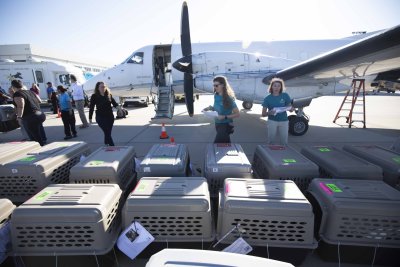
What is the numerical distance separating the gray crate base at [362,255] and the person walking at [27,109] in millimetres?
5953

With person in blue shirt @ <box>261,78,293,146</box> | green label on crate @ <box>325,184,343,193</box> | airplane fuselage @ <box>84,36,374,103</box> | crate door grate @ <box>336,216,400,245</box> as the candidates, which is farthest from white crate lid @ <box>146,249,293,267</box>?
airplane fuselage @ <box>84,36,374,103</box>

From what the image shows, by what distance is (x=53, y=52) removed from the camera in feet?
152

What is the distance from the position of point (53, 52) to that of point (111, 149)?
56.4 metres

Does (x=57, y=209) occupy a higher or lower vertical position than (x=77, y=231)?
higher

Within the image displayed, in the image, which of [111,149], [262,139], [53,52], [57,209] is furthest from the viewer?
[53,52]

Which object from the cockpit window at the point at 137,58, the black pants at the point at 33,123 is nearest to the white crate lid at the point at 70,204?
the black pants at the point at 33,123

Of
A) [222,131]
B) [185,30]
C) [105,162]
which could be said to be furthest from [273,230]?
[185,30]

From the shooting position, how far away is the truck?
16.7 m

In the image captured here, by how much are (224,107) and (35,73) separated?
1973 centimetres

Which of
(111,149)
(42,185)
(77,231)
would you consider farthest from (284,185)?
(42,185)

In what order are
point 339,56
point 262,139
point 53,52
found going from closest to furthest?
point 339,56
point 262,139
point 53,52

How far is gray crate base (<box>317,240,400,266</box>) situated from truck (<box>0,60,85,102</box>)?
802 inches

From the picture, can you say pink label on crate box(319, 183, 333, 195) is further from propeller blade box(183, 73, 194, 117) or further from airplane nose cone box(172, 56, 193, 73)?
airplane nose cone box(172, 56, 193, 73)

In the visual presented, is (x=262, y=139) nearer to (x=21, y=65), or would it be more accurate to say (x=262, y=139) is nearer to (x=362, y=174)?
(x=362, y=174)
